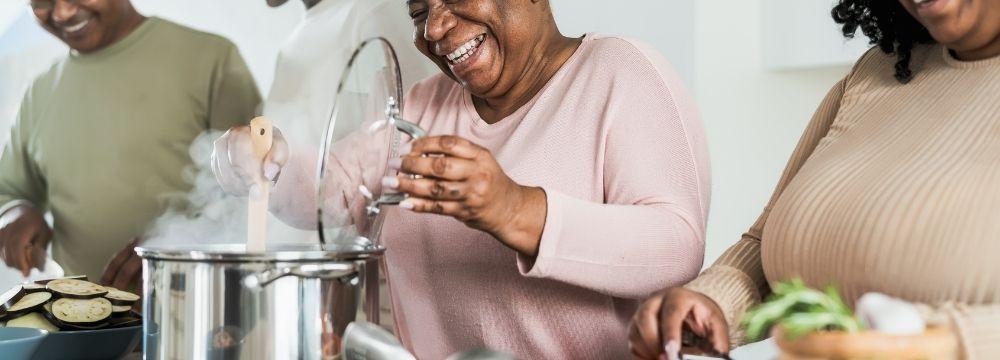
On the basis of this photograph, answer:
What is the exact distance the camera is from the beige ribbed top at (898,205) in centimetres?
91

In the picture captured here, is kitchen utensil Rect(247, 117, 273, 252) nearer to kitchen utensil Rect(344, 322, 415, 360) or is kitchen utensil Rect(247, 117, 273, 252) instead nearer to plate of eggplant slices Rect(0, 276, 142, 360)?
kitchen utensil Rect(344, 322, 415, 360)

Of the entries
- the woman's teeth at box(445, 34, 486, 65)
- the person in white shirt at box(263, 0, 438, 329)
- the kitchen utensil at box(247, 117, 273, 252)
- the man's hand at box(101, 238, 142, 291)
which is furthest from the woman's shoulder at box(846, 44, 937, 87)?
the man's hand at box(101, 238, 142, 291)

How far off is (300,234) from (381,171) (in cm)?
63

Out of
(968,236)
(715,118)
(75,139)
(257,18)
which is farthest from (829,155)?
(715,118)

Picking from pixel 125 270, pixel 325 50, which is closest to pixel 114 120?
pixel 125 270

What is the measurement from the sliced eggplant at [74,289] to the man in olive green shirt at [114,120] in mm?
822

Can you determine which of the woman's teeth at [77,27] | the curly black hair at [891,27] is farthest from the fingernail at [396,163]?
the woman's teeth at [77,27]

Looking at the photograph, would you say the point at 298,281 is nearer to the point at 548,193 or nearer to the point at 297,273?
the point at 297,273

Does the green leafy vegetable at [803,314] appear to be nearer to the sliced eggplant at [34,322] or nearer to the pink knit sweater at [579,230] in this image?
the pink knit sweater at [579,230]

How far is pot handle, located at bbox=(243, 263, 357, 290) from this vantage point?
0.94 meters

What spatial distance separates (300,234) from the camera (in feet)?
5.47

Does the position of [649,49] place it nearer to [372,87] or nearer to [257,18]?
[372,87]

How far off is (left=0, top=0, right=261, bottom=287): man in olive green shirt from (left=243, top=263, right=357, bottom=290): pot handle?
4.66 ft

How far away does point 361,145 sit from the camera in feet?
3.54
